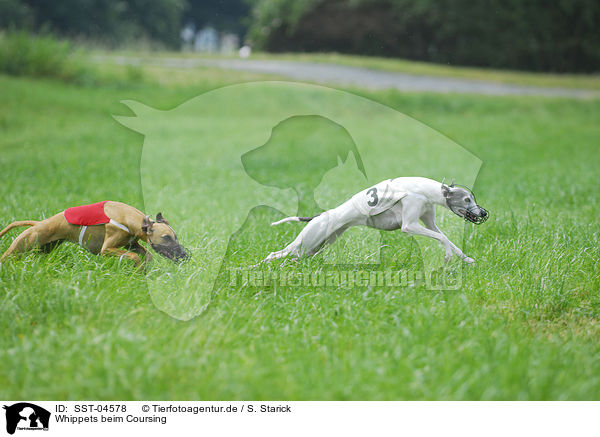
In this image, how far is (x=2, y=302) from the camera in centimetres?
267

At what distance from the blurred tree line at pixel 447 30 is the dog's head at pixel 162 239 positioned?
815 centimetres

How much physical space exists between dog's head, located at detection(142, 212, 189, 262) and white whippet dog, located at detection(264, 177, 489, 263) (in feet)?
2.43

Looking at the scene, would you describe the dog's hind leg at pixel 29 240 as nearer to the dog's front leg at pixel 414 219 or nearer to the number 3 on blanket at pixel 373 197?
the number 3 on blanket at pixel 373 197

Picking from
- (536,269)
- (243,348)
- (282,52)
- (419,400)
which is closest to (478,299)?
(536,269)

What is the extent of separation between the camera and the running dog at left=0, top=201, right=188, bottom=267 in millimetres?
2918

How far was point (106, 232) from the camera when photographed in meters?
2.95

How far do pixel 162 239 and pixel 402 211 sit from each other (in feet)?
4.59

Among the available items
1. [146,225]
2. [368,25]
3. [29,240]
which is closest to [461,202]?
[146,225]

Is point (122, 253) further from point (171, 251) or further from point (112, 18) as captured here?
point (112, 18)

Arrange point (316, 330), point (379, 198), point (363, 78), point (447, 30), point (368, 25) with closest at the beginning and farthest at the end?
point (316, 330), point (379, 198), point (368, 25), point (363, 78), point (447, 30)

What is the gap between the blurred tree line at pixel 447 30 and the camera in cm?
→ 1145

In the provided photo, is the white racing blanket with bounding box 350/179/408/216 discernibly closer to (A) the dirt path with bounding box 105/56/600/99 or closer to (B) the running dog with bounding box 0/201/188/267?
(B) the running dog with bounding box 0/201/188/267
